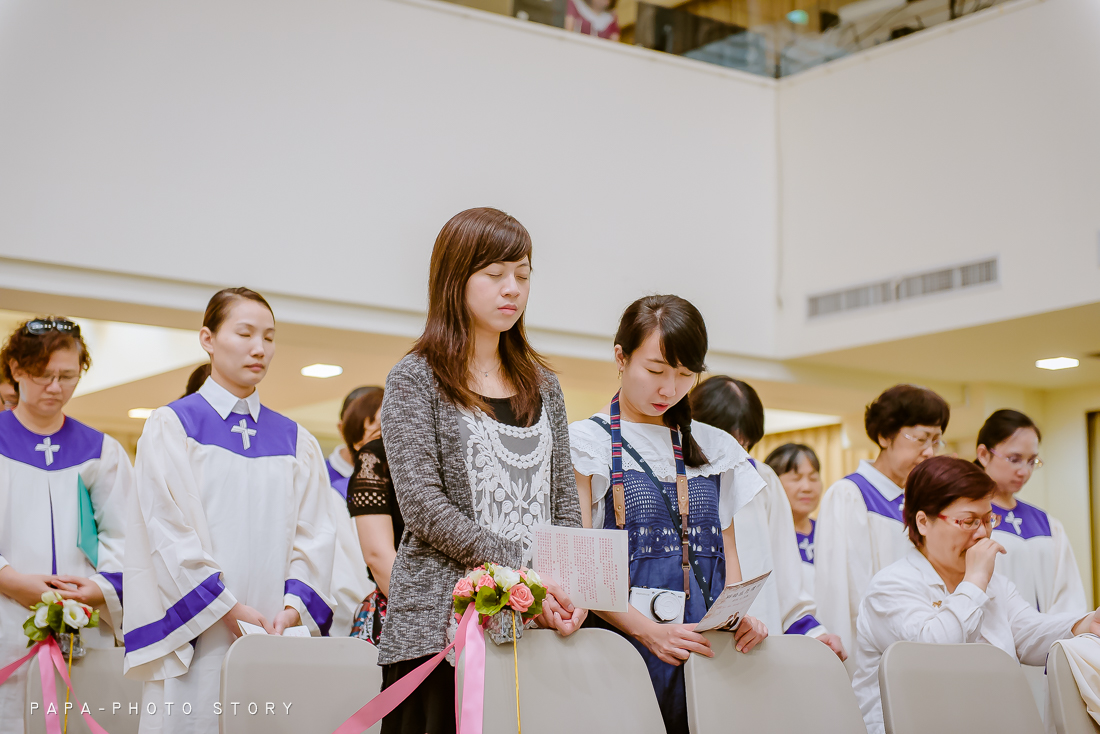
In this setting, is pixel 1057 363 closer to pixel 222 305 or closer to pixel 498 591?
pixel 222 305

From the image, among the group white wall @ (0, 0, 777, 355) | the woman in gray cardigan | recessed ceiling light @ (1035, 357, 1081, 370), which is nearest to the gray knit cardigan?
the woman in gray cardigan

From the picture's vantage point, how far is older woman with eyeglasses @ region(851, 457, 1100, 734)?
99.4 inches

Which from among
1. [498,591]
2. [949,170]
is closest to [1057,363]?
[949,170]

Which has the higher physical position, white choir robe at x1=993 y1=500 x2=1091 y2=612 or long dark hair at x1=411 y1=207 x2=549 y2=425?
long dark hair at x1=411 y1=207 x2=549 y2=425

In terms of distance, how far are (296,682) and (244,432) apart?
0.77 meters

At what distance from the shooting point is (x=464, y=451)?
5.75ft

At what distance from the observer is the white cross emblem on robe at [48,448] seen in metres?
3.11

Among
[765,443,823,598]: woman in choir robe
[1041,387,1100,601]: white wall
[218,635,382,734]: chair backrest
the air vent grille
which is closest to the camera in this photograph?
[218,635,382,734]: chair backrest

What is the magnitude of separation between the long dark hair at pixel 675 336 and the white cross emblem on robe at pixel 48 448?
5.99ft

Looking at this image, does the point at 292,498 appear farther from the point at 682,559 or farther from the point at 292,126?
the point at 292,126

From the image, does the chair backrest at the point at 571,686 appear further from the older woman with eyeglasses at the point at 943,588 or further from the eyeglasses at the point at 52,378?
the eyeglasses at the point at 52,378

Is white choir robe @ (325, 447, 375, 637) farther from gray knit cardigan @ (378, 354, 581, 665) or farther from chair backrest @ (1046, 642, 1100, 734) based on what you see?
chair backrest @ (1046, 642, 1100, 734)

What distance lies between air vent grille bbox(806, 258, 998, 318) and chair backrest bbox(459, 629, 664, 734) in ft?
14.0

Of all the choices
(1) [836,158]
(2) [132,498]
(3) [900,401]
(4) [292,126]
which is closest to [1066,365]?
(1) [836,158]
